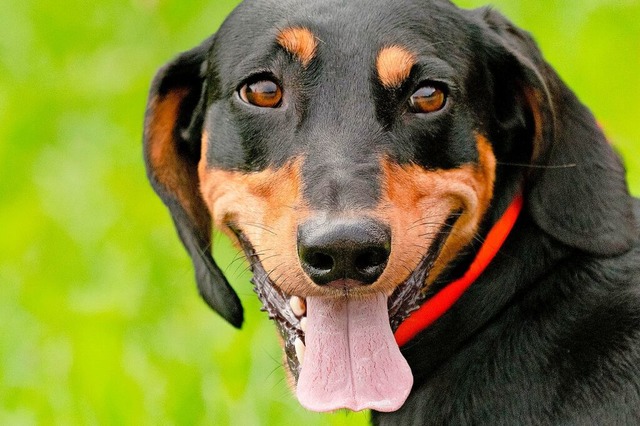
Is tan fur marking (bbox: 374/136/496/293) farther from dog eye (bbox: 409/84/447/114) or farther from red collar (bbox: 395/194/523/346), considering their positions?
dog eye (bbox: 409/84/447/114)

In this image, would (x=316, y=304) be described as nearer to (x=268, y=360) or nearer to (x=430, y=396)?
(x=430, y=396)

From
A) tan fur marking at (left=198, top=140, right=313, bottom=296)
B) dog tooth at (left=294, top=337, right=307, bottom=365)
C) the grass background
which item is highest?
tan fur marking at (left=198, top=140, right=313, bottom=296)

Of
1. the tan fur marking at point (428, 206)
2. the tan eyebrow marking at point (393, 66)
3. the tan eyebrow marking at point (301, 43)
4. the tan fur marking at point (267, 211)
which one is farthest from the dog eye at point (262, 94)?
the tan fur marking at point (428, 206)

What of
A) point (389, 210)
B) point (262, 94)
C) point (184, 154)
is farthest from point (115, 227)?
point (389, 210)

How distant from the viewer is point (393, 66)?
4.06 m

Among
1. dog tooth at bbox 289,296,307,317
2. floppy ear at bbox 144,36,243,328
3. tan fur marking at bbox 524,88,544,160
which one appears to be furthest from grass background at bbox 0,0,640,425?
tan fur marking at bbox 524,88,544,160

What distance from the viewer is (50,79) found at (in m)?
8.70

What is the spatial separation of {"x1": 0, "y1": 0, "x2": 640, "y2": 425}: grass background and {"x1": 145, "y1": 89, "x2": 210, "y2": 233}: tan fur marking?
1.39 ft

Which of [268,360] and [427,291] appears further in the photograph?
[268,360]

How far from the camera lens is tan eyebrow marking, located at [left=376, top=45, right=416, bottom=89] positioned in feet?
13.3

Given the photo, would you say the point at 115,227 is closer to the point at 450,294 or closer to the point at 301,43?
the point at 301,43

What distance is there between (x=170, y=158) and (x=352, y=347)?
1.16 m

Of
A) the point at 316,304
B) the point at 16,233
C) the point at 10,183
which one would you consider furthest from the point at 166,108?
the point at 10,183

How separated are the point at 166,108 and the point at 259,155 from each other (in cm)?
58
